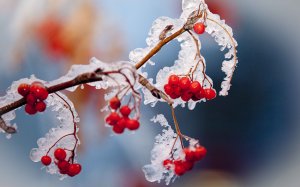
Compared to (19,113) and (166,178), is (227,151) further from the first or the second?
(19,113)

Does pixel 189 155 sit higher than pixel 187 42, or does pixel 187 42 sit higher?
pixel 187 42

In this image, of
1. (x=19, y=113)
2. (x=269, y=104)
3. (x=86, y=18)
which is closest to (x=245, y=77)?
(x=269, y=104)

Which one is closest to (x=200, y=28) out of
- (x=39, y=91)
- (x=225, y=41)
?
(x=225, y=41)

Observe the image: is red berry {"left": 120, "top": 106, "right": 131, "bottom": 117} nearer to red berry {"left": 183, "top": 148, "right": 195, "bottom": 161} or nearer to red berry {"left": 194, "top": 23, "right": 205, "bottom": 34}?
red berry {"left": 183, "top": 148, "right": 195, "bottom": 161}

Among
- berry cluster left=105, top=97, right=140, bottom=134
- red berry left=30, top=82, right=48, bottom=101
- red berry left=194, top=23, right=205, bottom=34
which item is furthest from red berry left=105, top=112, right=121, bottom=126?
red berry left=194, top=23, right=205, bottom=34

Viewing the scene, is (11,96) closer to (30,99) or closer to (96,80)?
(30,99)

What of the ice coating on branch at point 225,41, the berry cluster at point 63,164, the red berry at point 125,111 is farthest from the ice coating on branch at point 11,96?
the ice coating on branch at point 225,41
